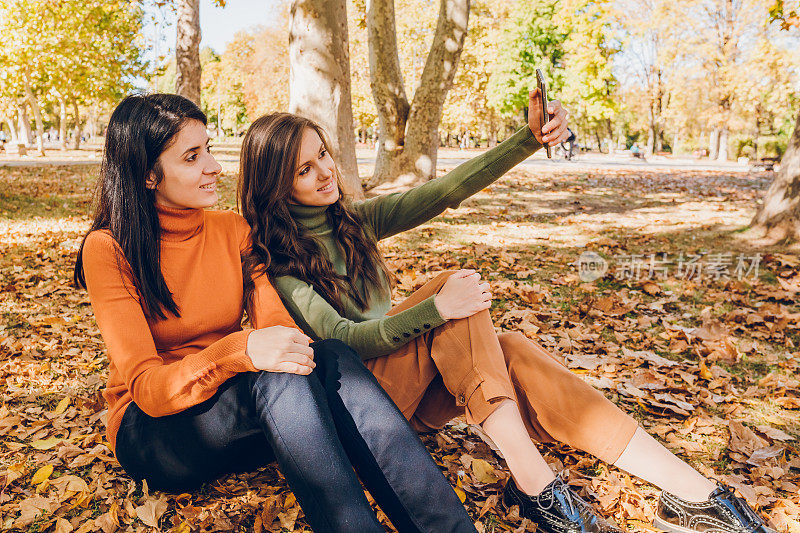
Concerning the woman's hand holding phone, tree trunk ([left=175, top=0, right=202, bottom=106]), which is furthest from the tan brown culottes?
tree trunk ([left=175, top=0, right=202, bottom=106])

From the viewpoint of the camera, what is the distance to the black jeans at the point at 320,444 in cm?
190

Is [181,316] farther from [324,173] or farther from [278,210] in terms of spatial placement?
[324,173]

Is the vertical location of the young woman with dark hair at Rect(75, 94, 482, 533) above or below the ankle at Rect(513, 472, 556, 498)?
above

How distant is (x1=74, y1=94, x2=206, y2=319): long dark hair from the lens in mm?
2248

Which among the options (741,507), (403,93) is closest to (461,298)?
(741,507)

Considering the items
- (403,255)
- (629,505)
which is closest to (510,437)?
(629,505)

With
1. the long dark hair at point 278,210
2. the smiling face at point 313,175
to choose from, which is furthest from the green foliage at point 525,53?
the long dark hair at point 278,210

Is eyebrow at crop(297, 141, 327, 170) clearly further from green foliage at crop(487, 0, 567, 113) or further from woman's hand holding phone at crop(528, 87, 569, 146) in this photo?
green foliage at crop(487, 0, 567, 113)

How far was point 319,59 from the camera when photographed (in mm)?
6941

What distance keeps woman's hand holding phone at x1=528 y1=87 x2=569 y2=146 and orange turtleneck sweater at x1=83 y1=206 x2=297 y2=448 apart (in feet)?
4.57

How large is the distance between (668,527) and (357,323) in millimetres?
1403

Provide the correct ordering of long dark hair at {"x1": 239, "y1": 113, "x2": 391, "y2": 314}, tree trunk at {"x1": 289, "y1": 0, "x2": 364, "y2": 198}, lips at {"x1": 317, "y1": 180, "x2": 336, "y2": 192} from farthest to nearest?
tree trunk at {"x1": 289, "y1": 0, "x2": 364, "y2": 198} → lips at {"x1": 317, "y1": 180, "x2": 336, "y2": 192} → long dark hair at {"x1": 239, "y1": 113, "x2": 391, "y2": 314}

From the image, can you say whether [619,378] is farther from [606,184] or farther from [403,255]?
[606,184]

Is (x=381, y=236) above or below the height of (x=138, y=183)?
below
